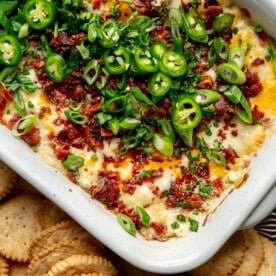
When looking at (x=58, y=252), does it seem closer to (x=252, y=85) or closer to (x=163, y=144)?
(x=163, y=144)

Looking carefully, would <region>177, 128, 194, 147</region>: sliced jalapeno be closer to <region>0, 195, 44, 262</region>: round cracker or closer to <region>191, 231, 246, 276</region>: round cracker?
<region>191, 231, 246, 276</region>: round cracker

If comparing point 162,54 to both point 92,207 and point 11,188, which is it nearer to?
point 92,207

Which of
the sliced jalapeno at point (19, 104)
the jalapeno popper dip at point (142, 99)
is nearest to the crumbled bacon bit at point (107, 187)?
the jalapeno popper dip at point (142, 99)

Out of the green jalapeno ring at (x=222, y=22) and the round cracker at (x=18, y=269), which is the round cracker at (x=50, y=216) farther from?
the green jalapeno ring at (x=222, y=22)

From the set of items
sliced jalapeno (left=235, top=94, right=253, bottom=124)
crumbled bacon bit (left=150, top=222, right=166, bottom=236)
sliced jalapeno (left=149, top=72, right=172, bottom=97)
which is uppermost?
sliced jalapeno (left=235, top=94, right=253, bottom=124)

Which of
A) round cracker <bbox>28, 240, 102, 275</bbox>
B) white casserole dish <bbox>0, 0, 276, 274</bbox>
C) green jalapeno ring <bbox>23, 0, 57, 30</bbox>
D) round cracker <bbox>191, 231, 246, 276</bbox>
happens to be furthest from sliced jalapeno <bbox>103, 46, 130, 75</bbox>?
round cracker <bbox>191, 231, 246, 276</bbox>

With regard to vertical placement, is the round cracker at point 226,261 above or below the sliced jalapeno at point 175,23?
below
